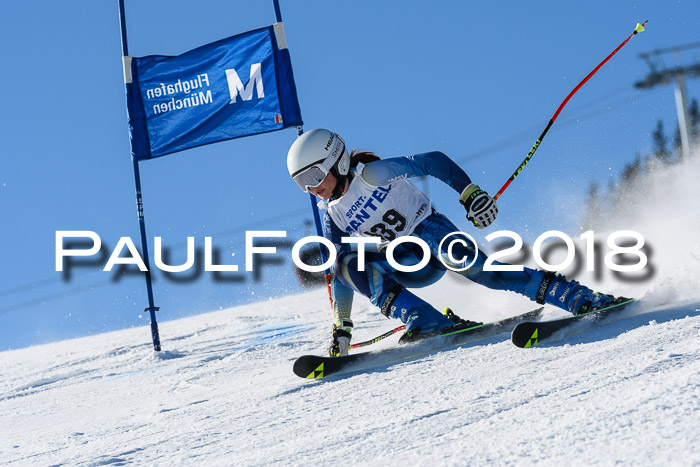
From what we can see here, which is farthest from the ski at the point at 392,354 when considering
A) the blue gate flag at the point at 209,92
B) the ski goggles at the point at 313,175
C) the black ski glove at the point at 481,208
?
the blue gate flag at the point at 209,92

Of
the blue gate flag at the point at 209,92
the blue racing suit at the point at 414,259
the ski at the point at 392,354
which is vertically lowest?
the ski at the point at 392,354

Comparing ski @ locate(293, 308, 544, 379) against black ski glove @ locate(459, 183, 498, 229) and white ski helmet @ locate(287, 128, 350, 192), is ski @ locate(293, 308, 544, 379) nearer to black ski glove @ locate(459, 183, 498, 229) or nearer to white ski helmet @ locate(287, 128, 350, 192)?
black ski glove @ locate(459, 183, 498, 229)

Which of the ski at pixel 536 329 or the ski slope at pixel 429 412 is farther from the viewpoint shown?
the ski at pixel 536 329

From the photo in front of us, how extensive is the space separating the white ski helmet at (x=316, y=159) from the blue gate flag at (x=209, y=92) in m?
3.86

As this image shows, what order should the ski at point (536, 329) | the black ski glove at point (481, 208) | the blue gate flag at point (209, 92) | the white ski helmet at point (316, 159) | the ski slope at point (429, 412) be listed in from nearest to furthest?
the ski slope at point (429, 412), the ski at point (536, 329), the black ski glove at point (481, 208), the white ski helmet at point (316, 159), the blue gate flag at point (209, 92)

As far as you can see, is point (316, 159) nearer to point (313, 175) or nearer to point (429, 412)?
point (313, 175)

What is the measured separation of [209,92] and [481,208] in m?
5.23

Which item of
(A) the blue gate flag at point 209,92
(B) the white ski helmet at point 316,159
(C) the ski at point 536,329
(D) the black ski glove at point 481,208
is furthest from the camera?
(A) the blue gate flag at point 209,92

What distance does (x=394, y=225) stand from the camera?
4.21 meters

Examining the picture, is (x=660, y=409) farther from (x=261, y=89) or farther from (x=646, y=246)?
(x=261, y=89)

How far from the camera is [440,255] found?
411 centimetres

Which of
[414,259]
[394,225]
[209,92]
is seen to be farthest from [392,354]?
[209,92]

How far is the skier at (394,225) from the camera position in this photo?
Answer: 3867mm

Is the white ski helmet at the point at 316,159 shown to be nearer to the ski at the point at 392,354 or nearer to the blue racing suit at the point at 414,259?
the blue racing suit at the point at 414,259
